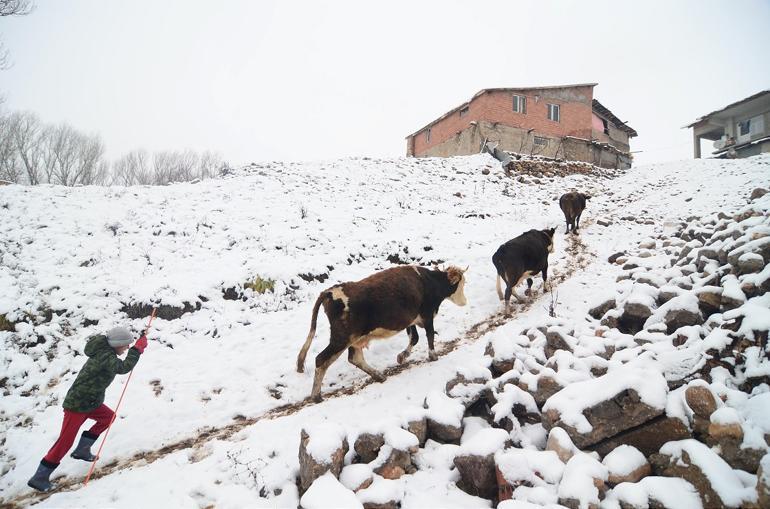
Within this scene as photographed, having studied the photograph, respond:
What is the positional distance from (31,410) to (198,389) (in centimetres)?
213

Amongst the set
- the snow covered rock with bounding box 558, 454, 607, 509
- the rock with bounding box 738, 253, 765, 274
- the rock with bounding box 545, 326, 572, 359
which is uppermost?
the rock with bounding box 738, 253, 765, 274

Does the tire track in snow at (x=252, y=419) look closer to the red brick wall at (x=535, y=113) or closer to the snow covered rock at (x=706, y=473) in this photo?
the snow covered rock at (x=706, y=473)

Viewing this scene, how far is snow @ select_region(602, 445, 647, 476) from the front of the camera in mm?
2846

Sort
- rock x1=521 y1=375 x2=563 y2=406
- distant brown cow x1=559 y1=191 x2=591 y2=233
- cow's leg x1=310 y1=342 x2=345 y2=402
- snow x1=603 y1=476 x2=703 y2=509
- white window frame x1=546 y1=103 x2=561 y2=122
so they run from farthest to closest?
white window frame x1=546 y1=103 x2=561 y2=122 → distant brown cow x1=559 y1=191 x2=591 y2=233 → cow's leg x1=310 y1=342 x2=345 y2=402 → rock x1=521 y1=375 x2=563 y2=406 → snow x1=603 y1=476 x2=703 y2=509

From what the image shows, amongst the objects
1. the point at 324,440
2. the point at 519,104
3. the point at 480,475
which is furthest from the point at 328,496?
the point at 519,104

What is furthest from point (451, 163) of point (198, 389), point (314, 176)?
point (198, 389)

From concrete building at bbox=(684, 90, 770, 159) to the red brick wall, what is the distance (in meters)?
12.7

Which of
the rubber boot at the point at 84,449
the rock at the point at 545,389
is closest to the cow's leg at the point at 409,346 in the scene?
the rock at the point at 545,389

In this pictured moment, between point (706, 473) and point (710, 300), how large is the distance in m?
3.16

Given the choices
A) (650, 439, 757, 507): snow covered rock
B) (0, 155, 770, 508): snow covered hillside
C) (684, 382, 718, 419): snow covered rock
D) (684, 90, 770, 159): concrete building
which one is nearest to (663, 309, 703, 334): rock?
(0, 155, 770, 508): snow covered hillside

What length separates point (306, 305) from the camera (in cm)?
823

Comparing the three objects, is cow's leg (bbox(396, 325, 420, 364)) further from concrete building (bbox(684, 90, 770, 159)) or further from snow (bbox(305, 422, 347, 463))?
concrete building (bbox(684, 90, 770, 159))

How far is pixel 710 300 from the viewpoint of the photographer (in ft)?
15.3

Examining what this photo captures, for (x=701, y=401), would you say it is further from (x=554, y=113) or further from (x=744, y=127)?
(x=744, y=127)
